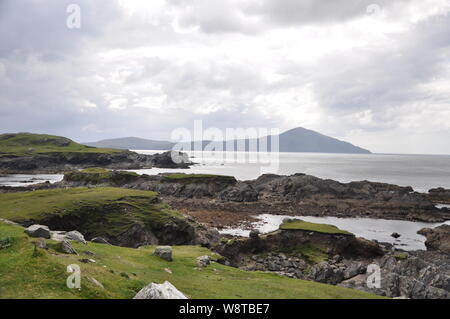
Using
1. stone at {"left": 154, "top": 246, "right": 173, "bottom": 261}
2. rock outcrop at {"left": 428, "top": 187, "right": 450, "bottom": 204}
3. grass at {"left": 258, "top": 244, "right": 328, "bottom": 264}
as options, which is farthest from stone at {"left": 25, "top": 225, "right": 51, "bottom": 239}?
rock outcrop at {"left": 428, "top": 187, "right": 450, "bottom": 204}

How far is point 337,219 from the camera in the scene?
82.8 metres

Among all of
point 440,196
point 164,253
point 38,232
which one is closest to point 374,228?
point 440,196

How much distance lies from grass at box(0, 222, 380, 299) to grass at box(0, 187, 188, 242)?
20.3 metres

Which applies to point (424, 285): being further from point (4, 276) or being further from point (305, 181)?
point (305, 181)

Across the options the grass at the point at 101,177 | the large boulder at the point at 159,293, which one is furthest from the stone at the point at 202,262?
the grass at the point at 101,177

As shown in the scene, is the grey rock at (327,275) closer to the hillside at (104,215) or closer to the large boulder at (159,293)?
the hillside at (104,215)

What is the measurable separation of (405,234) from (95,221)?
67148 millimetres

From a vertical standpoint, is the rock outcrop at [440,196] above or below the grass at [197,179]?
below

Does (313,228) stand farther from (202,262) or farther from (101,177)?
(101,177)

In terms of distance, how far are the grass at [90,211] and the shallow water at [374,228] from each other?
19.4 meters

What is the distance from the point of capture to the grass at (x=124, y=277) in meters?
13.3

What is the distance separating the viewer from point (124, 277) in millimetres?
17188

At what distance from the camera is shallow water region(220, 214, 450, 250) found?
6260 centimetres
